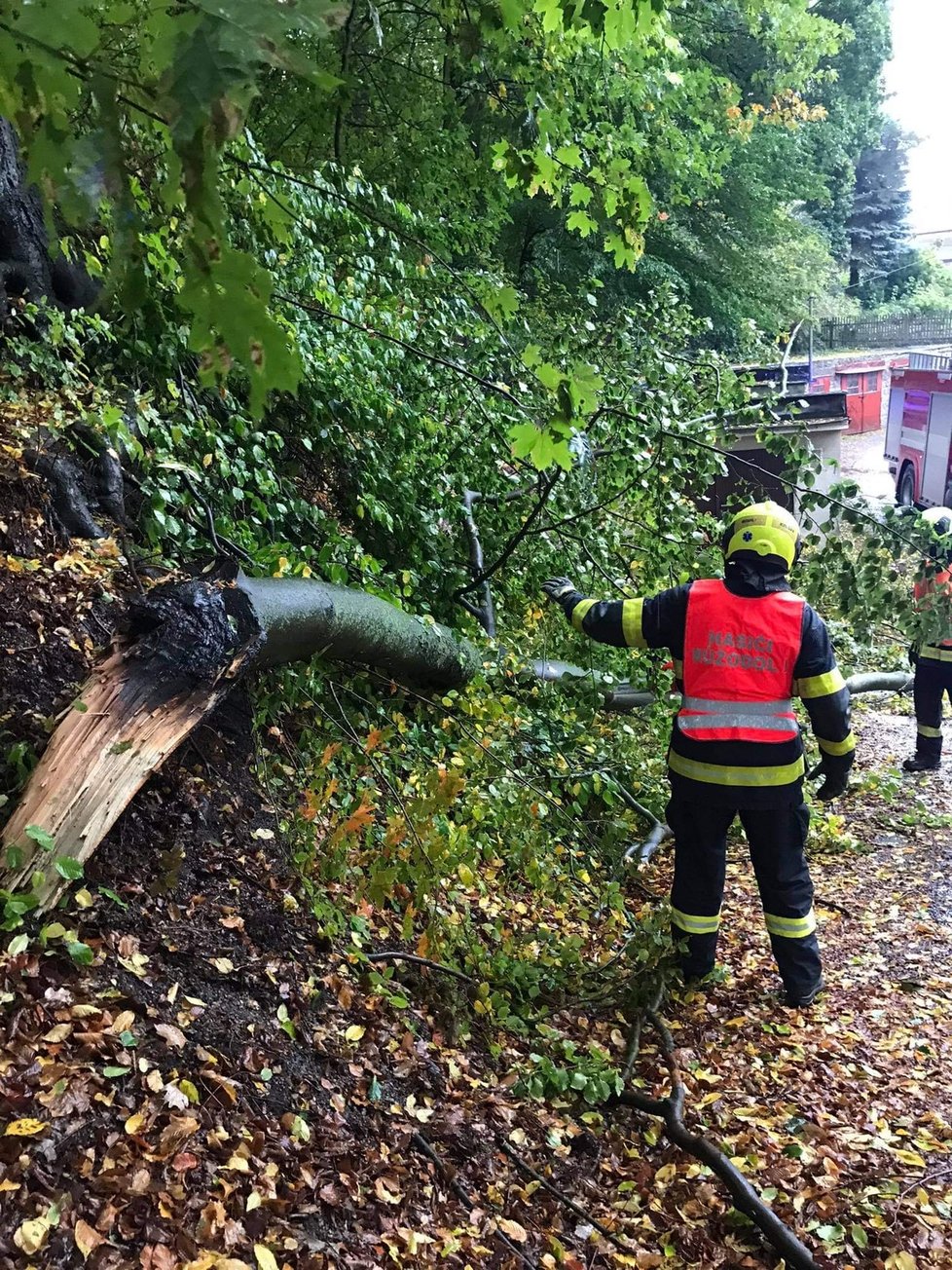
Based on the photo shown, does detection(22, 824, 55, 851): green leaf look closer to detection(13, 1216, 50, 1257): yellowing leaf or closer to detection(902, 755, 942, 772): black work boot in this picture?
detection(13, 1216, 50, 1257): yellowing leaf

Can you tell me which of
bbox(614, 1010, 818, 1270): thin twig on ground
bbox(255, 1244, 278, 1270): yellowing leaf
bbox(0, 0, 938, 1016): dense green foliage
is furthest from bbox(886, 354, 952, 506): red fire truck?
bbox(255, 1244, 278, 1270): yellowing leaf

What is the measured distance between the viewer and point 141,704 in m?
2.60

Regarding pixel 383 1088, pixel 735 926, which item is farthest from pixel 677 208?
pixel 383 1088

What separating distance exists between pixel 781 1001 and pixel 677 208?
15.2 metres

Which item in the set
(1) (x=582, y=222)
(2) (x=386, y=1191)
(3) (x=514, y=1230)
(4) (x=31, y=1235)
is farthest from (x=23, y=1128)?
(1) (x=582, y=222)

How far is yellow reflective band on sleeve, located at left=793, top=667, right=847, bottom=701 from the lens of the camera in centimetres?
366

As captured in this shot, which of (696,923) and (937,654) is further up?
(937,654)

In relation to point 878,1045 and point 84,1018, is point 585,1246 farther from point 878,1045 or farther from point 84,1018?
point 878,1045

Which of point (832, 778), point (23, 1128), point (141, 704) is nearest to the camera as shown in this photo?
point (23, 1128)

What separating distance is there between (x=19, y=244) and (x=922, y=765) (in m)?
7.45

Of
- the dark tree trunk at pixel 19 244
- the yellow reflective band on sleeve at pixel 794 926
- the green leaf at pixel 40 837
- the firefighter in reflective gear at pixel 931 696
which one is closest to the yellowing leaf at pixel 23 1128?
the green leaf at pixel 40 837

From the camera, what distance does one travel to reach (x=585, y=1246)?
93.2 inches

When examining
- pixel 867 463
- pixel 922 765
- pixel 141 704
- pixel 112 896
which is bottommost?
pixel 922 765

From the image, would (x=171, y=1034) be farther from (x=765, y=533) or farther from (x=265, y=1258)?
(x=765, y=533)
